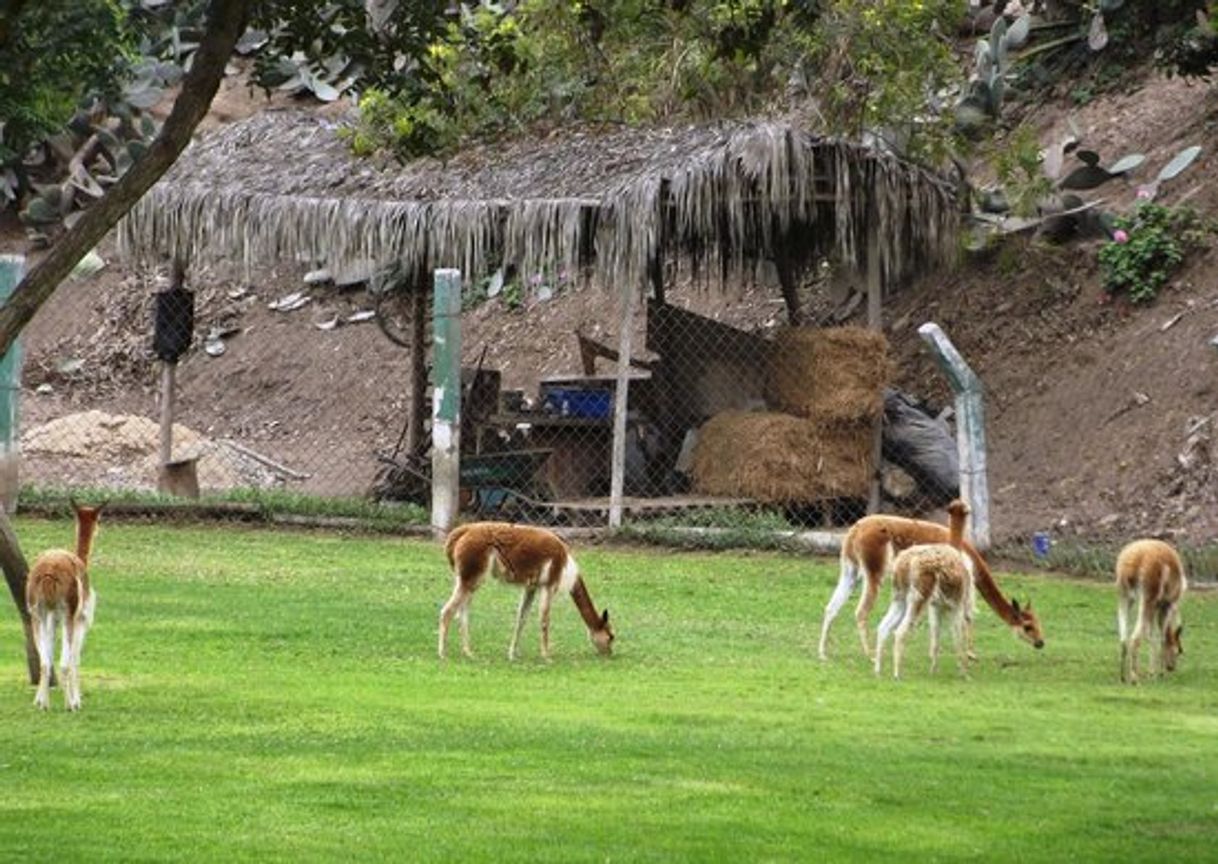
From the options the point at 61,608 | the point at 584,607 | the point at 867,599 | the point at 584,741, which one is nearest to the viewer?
the point at 584,741

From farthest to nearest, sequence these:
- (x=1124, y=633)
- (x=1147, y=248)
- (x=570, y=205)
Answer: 1. (x=1147, y=248)
2. (x=570, y=205)
3. (x=1124, y=633)

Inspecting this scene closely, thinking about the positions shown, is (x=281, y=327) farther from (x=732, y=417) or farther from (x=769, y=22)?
(x=769, y=22)

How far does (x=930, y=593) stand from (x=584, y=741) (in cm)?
369

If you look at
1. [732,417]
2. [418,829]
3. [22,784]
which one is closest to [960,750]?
[418,829]

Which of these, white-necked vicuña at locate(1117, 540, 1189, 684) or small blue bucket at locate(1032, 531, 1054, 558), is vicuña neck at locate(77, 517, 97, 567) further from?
small blue bucket at locate(1032, 531, 1054, 558)

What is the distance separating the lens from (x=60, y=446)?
32969 mm

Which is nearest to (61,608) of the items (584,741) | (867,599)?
(584,741)

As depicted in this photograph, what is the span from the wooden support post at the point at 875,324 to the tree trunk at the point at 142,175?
46.9ft

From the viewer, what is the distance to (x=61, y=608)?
14.6 meters

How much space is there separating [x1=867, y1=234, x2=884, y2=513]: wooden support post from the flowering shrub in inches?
215

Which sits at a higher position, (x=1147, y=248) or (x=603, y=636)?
(x=1147, y=248)

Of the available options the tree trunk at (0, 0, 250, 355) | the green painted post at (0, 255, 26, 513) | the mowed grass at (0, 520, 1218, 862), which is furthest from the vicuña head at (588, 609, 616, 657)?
the green painted post at (0, 255, 26, 513)

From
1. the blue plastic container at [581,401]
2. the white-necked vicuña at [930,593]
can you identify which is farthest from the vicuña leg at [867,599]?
the blue plastic container at [581,401]

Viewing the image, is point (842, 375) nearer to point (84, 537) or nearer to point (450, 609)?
point (450, 609)
